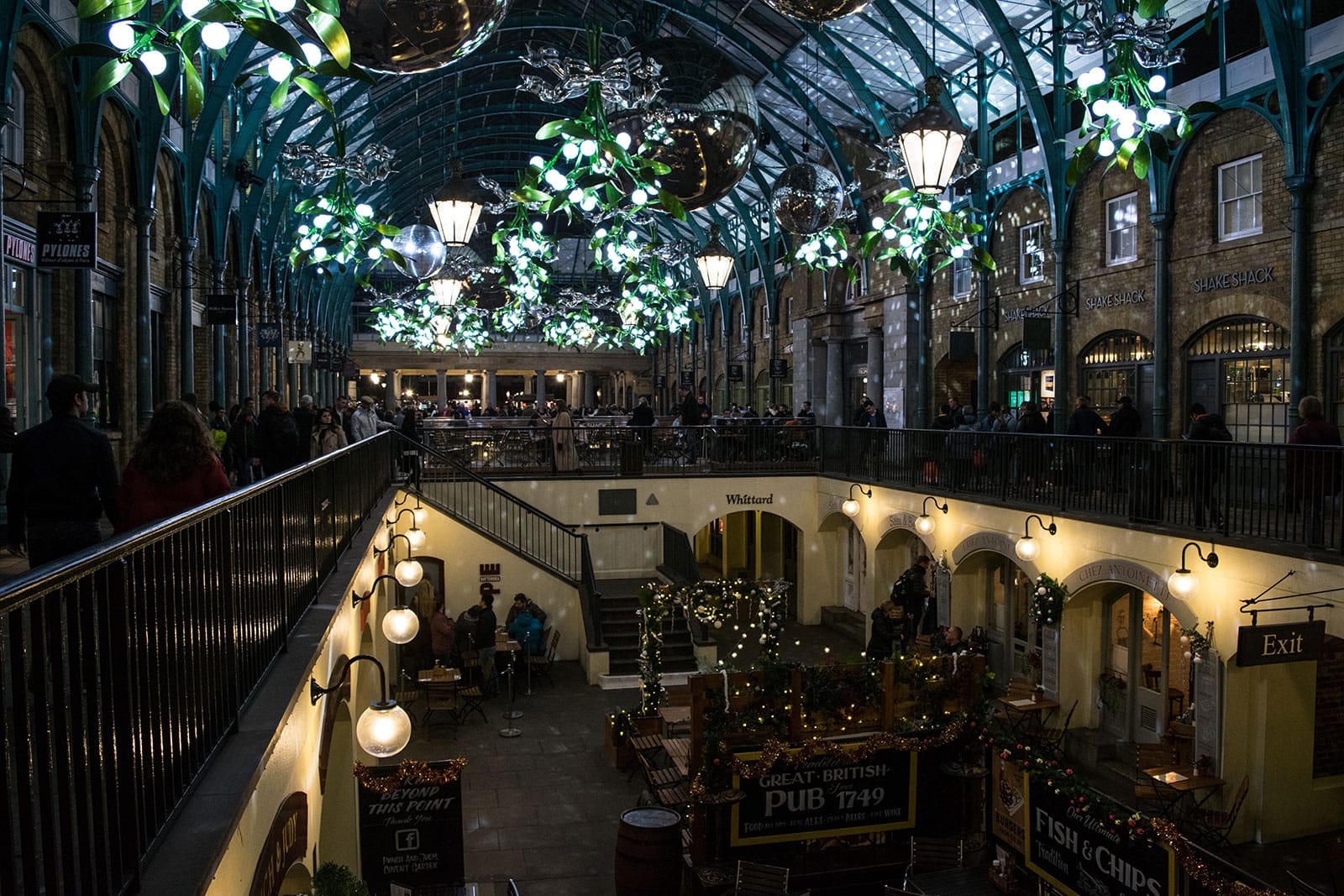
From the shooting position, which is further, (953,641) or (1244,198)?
(953,641)

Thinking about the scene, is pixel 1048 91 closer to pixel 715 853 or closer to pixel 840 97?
pixel 840 97

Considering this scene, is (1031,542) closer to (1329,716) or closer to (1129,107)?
(1329,716)

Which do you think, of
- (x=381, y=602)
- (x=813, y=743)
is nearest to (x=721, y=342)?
(x=381, y=602)

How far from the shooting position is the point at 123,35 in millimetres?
2611

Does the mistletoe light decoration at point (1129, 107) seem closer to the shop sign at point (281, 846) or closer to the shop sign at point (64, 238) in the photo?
the shop sign at point (281, 846)

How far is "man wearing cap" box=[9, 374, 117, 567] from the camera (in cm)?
483

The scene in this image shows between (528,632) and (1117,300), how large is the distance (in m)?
11.1

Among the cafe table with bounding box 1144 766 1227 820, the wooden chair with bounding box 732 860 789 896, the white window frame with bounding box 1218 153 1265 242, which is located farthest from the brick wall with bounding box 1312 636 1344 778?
the wooden chair with bounding box 732 860 789 896

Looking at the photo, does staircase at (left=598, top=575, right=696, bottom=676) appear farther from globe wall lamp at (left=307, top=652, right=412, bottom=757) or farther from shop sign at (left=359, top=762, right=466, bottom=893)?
globe wall lamp at (left=307, top=652, right=412, bottom=757)

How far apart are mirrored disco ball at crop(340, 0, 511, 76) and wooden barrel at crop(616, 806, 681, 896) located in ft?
27.9

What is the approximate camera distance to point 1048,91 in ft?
61.3

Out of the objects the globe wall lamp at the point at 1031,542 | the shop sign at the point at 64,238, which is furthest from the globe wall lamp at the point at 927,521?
the shop sign at the point at 64,238

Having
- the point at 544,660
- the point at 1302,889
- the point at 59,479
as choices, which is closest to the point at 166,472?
the point at 59,479

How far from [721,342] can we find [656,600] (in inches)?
975
